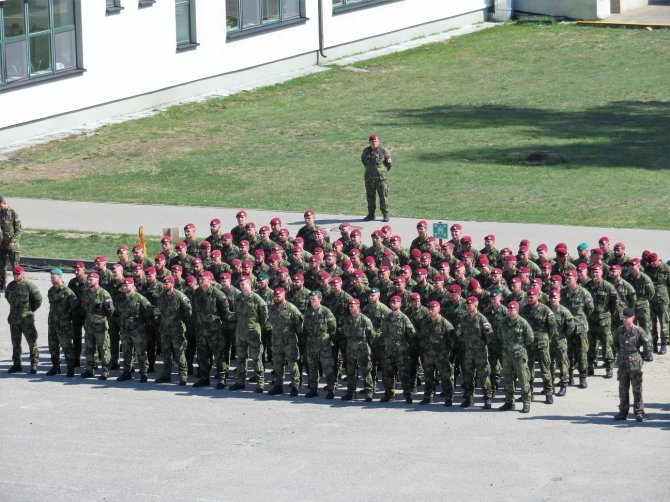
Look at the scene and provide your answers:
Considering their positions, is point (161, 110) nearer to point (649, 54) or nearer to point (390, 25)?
point (390, 25)

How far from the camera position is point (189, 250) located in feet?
72.5

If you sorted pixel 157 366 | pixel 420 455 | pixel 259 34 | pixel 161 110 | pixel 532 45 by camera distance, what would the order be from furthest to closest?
1. pixel 532 45
2. pixel 259 34
3. pixel 161 110
4. pixel 157 366
5. pixel 420 455

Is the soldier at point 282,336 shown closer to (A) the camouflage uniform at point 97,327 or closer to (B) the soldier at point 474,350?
(B) the soldier at point 474,350

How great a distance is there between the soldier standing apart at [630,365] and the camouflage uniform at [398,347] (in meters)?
2.56

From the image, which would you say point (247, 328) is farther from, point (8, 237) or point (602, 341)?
point (8, 237)

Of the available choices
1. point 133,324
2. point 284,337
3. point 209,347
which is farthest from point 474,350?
point 133,324

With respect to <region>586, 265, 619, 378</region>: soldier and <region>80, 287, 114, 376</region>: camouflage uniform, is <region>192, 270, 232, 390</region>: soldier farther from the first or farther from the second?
<region>586, 265, 619, 378</region>: soldier

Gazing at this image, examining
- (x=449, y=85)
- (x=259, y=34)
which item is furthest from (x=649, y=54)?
(x=259, y=34)

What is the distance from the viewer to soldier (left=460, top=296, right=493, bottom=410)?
18.4 metres

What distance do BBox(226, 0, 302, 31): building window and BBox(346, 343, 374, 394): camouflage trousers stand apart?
2236cm

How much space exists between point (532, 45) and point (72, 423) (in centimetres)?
2973

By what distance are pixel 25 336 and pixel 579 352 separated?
715 cm

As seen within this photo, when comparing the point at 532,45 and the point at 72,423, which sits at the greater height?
the point at 532,45

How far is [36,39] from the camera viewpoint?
34781mm
